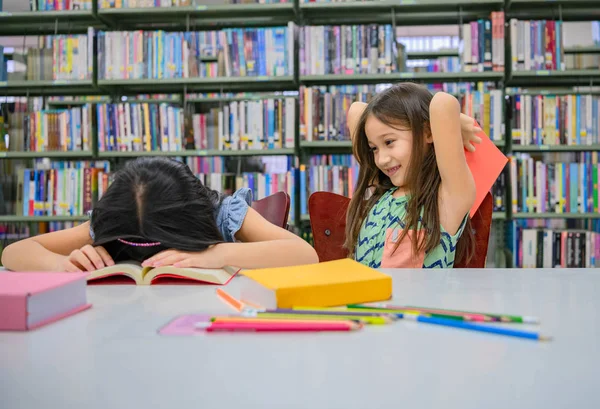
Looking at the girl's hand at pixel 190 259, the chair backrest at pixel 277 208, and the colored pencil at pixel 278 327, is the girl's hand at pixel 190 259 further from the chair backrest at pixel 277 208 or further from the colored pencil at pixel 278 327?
the chair backrest at pixel 277 208

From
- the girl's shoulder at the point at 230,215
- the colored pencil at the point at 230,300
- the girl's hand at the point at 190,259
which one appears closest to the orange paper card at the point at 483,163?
the girl's shoulder at the point at 230,215

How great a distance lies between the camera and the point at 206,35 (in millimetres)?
3227

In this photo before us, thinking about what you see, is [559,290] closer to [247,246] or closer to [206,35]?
[247,246]

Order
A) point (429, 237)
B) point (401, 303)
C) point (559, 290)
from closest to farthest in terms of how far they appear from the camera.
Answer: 1. point (401, 303)
2. point (559, 290)
3. point (429, 237)

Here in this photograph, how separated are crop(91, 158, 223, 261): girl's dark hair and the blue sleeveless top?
0.52ft

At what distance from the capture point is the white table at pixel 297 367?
1.23 ft

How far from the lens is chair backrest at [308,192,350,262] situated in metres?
1.63

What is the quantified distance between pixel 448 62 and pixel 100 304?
5.43 meters

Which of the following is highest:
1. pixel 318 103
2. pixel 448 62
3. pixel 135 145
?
pixel 448 62

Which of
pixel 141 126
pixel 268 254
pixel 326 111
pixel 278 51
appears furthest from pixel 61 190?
pixel 268 254

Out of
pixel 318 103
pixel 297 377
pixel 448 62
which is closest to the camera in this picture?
pixel 297 377

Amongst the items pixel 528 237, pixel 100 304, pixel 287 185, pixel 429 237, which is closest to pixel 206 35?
pixel 287 185

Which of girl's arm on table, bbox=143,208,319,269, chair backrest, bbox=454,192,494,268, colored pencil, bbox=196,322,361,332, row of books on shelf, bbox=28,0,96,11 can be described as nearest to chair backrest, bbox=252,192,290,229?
girl's arm on table, bbox=143,208,319,269

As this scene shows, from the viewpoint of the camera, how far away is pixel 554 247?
307 cm
